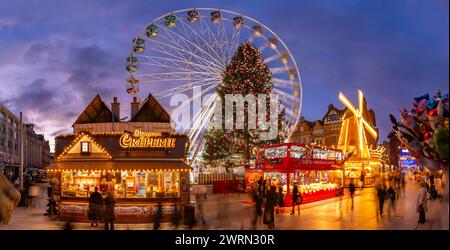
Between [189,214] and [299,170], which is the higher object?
[299,170]

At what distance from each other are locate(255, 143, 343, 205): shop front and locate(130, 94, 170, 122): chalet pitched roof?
7.31 meters

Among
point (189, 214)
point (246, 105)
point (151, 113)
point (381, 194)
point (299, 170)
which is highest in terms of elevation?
point (246, 105)

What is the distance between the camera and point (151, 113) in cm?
2903

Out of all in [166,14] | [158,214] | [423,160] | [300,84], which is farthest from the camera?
[300,84]

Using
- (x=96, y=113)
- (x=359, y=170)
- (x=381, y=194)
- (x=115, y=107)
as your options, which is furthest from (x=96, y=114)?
(x=359, y=170)

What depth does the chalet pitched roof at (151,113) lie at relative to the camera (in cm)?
2858

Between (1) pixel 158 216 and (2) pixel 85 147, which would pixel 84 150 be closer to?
(2) pixel 85 147

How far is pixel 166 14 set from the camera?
101ft

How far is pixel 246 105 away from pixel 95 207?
2508cm

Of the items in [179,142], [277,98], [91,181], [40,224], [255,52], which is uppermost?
[255,52]

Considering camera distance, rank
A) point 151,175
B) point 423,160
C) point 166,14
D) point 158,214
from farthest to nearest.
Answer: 1. point 166,14
2. point 151,175
3. point 158,214
4. point 423,160
